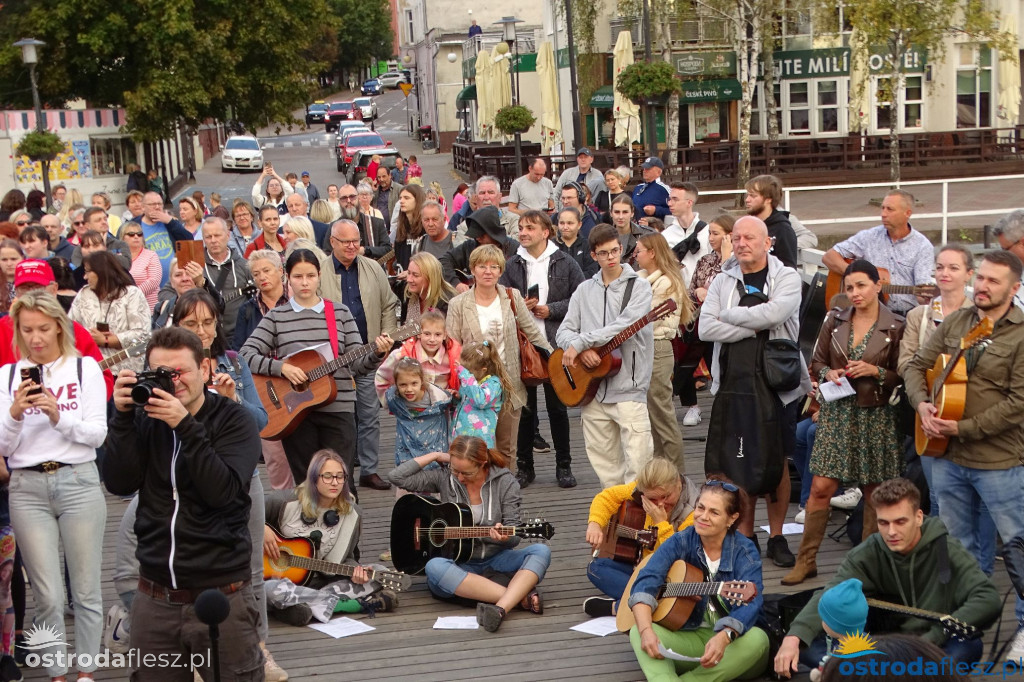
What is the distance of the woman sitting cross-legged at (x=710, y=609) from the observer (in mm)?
5559

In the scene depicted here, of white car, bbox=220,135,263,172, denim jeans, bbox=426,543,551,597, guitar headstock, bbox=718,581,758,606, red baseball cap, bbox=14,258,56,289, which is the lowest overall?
denim jeans, bbox=426,543,551,597

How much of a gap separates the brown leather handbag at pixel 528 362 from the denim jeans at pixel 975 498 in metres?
2.98

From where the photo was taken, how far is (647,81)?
30266 mm

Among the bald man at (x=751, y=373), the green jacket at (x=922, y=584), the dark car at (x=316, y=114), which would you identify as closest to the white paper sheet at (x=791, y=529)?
the bald man at (x=751, y=373)

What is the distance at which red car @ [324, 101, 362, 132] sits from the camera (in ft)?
223

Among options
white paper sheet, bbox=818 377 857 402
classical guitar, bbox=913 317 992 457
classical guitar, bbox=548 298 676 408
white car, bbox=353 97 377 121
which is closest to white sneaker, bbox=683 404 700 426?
classical guitar, bbox=548 298 676 408

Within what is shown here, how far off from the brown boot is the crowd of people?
0.04ft

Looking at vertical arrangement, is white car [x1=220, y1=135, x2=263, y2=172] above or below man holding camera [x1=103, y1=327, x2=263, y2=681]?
above

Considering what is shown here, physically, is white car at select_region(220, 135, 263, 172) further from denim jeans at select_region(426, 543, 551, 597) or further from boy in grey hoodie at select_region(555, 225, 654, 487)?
denim jeans at select_region(426, 543, 551, 597)

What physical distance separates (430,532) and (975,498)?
2.91 meters

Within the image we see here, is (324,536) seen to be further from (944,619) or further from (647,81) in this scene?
(647,81)

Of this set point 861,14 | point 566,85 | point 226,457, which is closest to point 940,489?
point 226,457

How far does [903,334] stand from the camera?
22.0 ft

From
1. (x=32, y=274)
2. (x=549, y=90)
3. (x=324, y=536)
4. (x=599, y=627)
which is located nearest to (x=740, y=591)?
(x=599, y=627)
